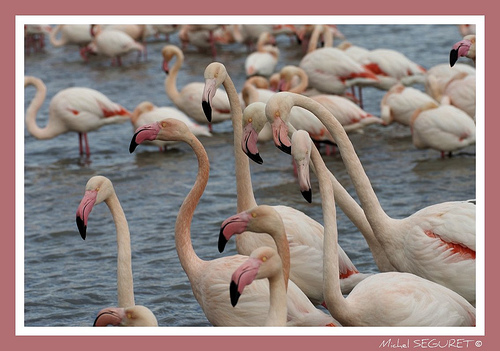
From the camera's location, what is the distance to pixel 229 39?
770 inches

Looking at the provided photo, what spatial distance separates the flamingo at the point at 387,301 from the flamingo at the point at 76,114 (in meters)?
7.47

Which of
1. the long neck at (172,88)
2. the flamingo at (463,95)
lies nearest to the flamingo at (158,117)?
the long neck at (172,88)

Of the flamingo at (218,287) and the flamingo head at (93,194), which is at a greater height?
the flamingo head at (93,194)

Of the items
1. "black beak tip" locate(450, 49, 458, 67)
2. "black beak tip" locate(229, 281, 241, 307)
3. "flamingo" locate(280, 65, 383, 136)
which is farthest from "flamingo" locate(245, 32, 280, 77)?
"black beak tip" locate(229, 281, 241, 307)

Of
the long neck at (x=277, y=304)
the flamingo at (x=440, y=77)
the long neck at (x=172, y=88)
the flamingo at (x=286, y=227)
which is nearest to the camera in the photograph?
the long neck at (x=277, y=304)

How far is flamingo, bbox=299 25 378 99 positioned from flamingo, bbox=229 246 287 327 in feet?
28.2

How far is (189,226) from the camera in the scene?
671 cm

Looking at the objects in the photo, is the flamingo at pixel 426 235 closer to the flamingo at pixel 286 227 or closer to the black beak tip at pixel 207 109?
the flamingo at pixel 286 227

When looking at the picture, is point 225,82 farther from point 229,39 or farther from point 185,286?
point 229,39

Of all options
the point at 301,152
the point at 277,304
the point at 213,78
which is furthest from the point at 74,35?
the point at 277,304

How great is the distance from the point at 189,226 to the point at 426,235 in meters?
1.61

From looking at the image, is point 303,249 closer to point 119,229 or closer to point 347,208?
point 347,208

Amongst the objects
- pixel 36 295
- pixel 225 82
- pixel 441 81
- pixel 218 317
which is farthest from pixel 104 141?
pixel 218 317

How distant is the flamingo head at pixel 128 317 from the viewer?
5426 millimetres
